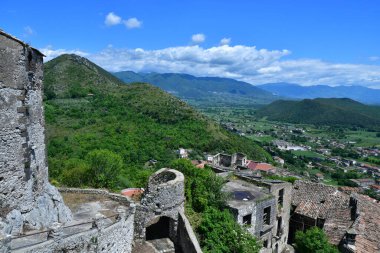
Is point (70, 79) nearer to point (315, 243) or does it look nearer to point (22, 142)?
point (315, 243)

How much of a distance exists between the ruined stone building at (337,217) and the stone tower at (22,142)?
23116mm

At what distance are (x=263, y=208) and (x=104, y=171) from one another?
50.5 ft

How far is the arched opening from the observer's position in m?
18.8

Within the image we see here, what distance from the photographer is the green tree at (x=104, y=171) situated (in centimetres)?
3061

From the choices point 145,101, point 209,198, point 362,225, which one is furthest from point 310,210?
point 145,101

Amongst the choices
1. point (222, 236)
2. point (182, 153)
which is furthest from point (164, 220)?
point (182, 153)

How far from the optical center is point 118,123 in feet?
232

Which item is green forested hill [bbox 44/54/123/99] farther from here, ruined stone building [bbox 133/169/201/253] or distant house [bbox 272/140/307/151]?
distant house [bbox 272/140/307/151]

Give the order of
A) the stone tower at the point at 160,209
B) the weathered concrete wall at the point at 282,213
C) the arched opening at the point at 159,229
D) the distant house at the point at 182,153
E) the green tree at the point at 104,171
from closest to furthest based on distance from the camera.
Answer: the stone tower at the point at 160,209
the arched opening at the point at 159,229
the weathered concrete wall at the point at 282,213
the green tree at the point at 104,171
the distant house at the point at 182,153

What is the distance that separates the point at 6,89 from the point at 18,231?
4719 millimetres

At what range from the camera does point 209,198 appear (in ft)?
76.6

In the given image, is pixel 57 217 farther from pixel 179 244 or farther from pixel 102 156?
pixel 102 156

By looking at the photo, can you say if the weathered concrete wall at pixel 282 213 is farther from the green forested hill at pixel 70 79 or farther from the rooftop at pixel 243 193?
the green forested hill at pixel 70 79

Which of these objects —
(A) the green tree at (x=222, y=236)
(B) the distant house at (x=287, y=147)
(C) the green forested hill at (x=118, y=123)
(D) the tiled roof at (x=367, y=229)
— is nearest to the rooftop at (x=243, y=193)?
(A) the green tree at (x=222, y=236)
